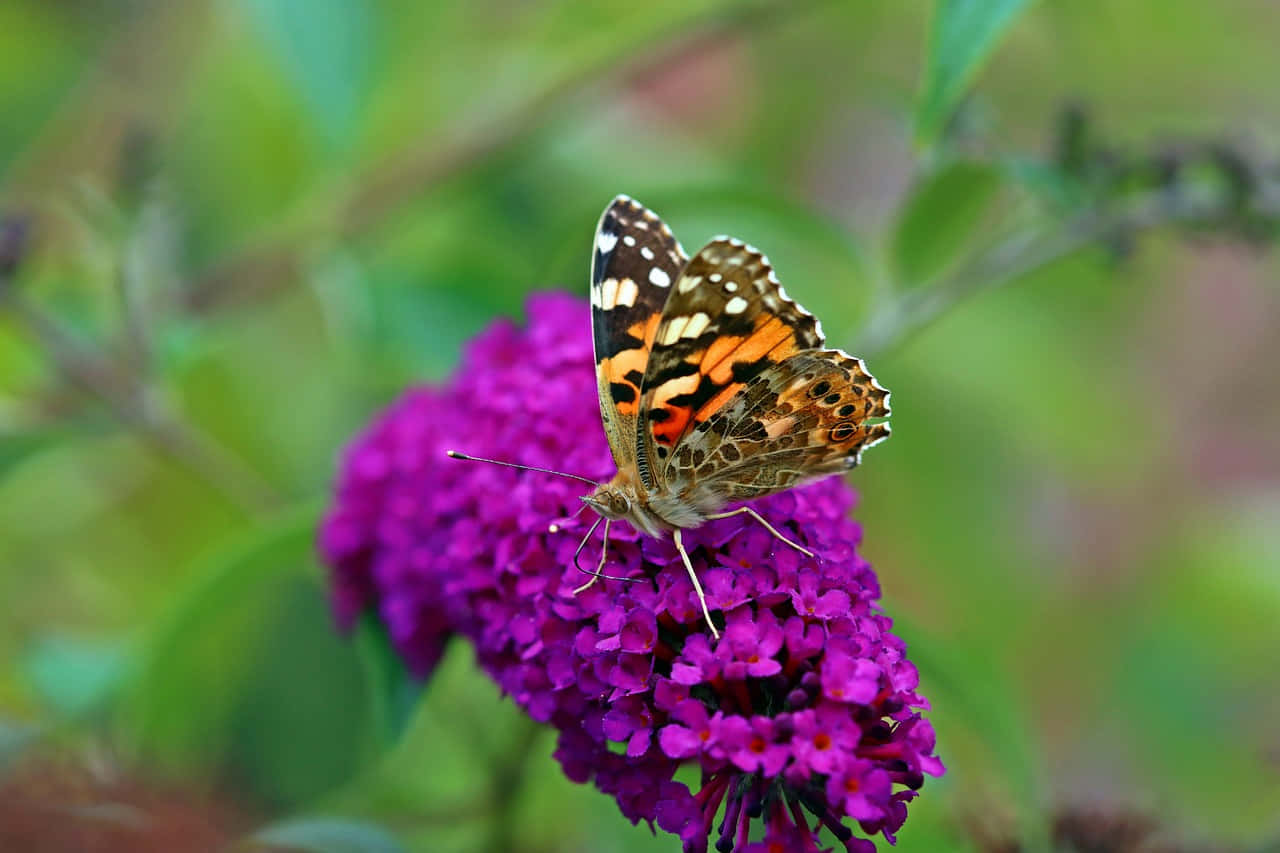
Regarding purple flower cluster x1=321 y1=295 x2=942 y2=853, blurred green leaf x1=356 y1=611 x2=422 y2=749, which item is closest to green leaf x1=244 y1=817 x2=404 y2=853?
blurred green leaf x1=356 y1=611 x2=422 y2=749

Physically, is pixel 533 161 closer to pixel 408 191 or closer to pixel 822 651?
pixel 408 191

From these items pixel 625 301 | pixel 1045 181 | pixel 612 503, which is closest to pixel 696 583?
pixel 612 503

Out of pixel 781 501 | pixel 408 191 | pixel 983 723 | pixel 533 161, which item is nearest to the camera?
pixel 781 501

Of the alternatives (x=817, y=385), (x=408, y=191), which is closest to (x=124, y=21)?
(x=408, y=191)

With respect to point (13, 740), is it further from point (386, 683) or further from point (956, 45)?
point (956, 45)

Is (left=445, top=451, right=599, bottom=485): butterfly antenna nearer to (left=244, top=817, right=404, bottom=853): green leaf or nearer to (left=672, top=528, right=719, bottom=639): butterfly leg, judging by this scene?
(left=672, top=528, right=719, bottom=639): butterfly leg

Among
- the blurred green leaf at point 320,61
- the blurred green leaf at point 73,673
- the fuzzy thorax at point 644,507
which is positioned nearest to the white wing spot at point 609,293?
the fuzzy thorax at point 644,507
